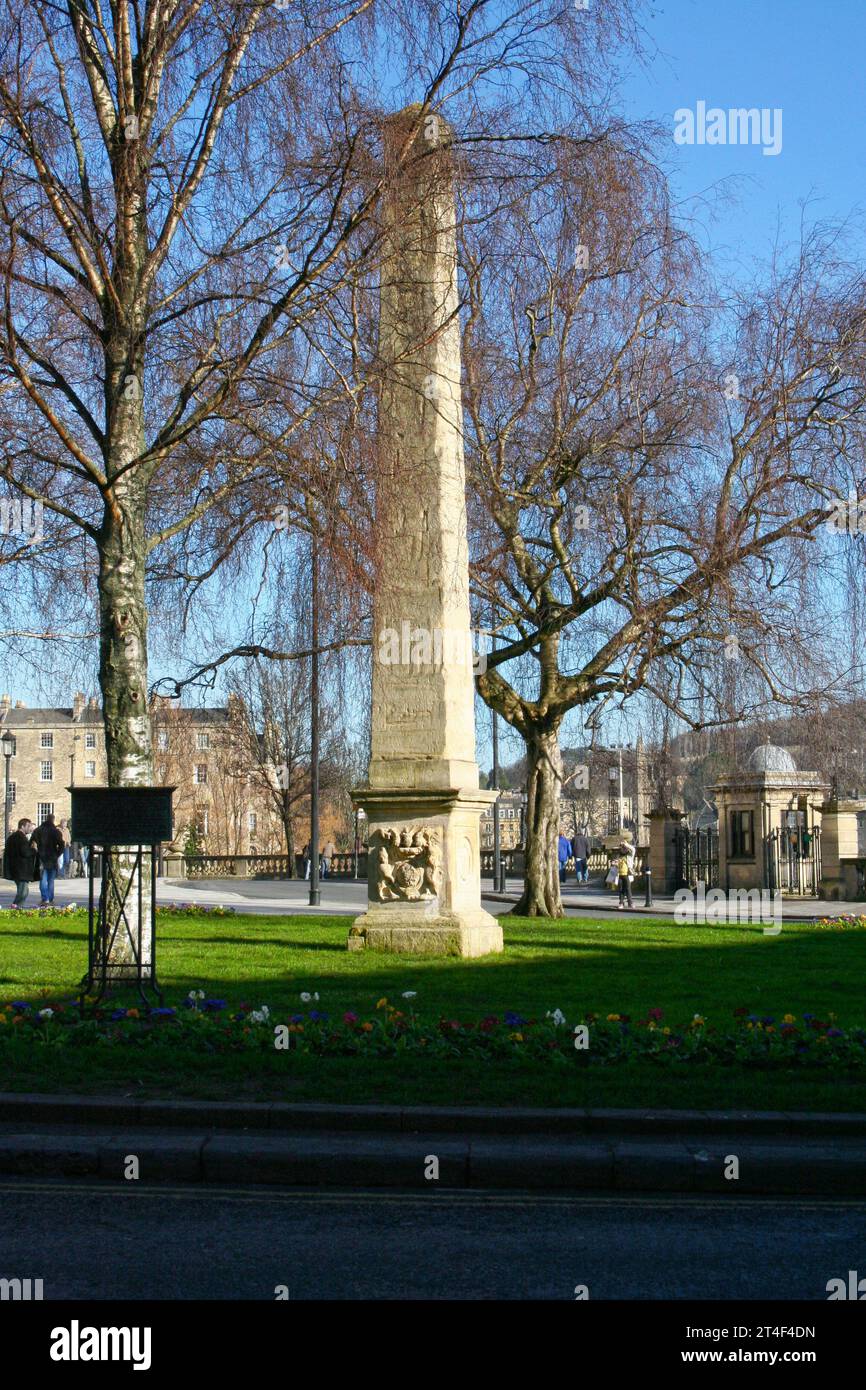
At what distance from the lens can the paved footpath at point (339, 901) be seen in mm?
29831

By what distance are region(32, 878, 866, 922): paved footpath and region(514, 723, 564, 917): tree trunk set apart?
119 inches

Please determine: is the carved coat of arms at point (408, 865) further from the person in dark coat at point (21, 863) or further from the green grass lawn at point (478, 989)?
the person in dark coat at point (21, 863)

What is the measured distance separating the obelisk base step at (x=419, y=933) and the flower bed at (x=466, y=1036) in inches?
179

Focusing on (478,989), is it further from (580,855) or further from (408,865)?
(580,855)

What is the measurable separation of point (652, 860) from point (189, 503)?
2729cm

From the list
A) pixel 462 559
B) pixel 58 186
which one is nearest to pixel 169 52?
pixel 58 186

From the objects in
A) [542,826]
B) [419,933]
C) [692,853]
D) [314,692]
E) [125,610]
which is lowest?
[692,853]

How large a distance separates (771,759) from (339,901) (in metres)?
14.2

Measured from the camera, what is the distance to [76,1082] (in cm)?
838

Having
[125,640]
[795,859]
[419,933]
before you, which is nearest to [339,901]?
[795,859]

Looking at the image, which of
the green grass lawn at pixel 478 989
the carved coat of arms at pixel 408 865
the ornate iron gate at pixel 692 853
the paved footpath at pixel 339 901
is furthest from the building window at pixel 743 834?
the carved coat of arms at pixel 408 865

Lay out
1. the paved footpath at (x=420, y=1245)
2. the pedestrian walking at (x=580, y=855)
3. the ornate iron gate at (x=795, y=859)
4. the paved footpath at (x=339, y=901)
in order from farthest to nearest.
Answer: the pedestrian walking at (x=580, y=855) → the ornate iron gate at (x=795, y=859) → the paved footpath at (x=339, y=901) → the paved footpath at (x=420, y=1245)

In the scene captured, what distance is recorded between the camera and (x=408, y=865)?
15125mm
